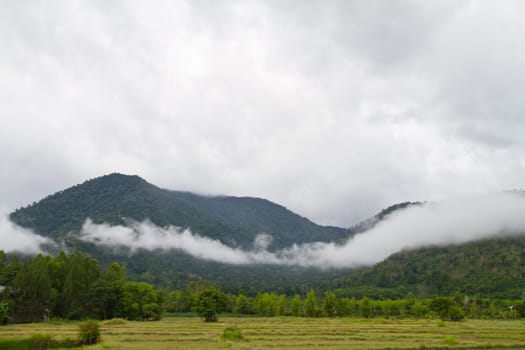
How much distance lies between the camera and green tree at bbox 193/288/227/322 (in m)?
83.9

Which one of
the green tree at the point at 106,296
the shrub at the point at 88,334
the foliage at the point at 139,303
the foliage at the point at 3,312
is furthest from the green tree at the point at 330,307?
the shrub at the point at 88,334

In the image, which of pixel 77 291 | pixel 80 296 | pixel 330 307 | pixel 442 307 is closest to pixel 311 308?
pixel 330 307

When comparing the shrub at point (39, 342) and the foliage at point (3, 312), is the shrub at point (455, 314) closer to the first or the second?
the shrub at point (39, 342)

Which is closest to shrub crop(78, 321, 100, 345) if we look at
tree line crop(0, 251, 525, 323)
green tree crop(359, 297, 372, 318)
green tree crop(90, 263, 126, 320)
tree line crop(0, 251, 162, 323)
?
tree line crop(0, 251, 525, 323)

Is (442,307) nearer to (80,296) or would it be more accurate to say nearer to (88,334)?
(80,296)

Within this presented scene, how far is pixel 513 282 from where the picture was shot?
177500mm

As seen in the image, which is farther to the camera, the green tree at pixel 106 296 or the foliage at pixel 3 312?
the green tree at pixel 106 296

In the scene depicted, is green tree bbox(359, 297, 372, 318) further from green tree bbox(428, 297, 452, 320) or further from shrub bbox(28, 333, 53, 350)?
shrub bbox(28, 333, 53, 350)

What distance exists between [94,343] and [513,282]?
7591 inches

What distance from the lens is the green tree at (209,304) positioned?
83875mm

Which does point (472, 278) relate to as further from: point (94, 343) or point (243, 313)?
point (94, 343)

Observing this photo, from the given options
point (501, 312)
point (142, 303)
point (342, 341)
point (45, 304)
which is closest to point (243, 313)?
point (142, 303)

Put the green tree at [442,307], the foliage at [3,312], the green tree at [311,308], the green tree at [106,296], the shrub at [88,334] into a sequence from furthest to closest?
the green tree at [311,308] → the green tree at [442,307] → the green tree at [106,296] → the foliage at [3,312] → the shrub at [88,334]

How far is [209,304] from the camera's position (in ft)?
275
